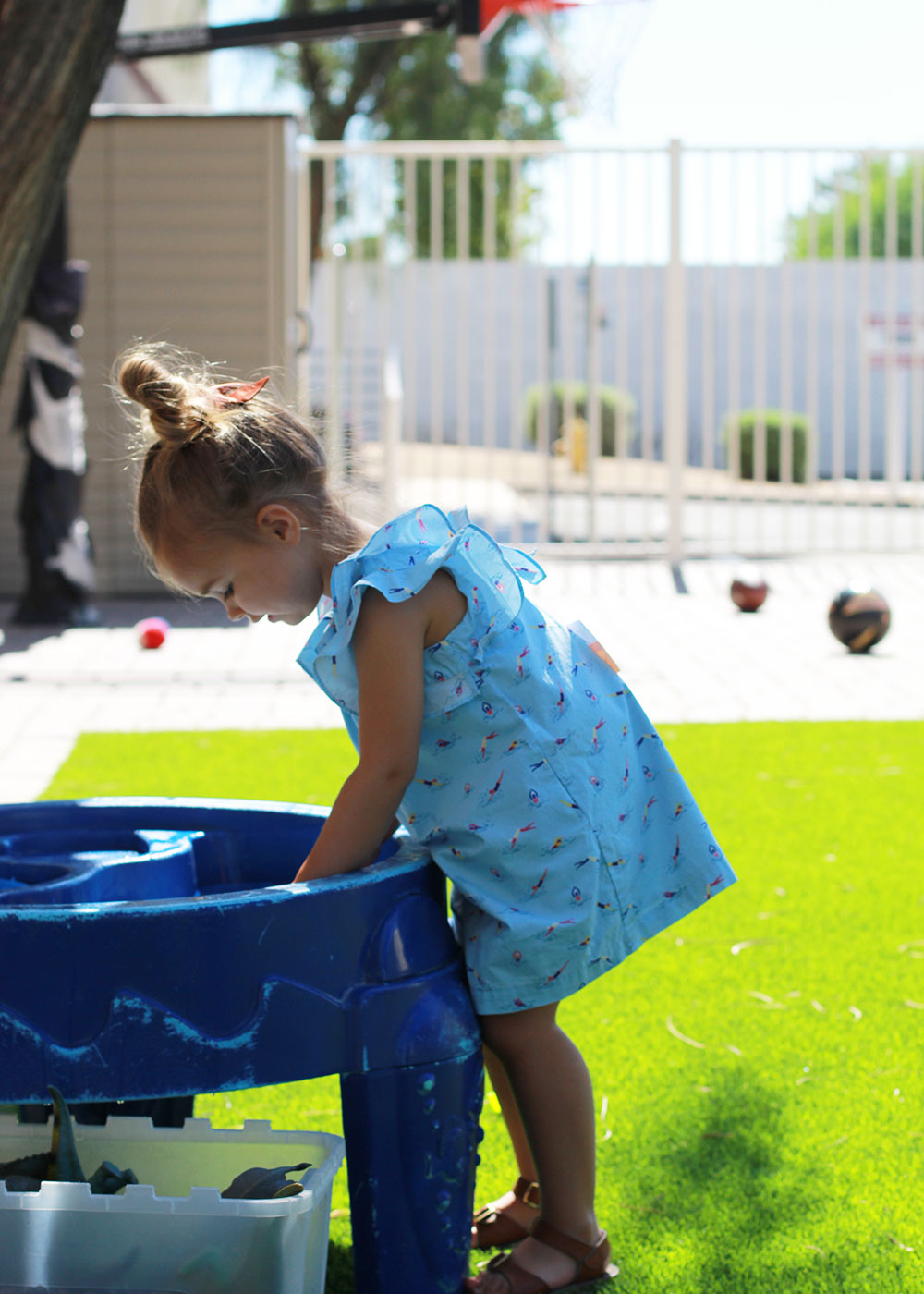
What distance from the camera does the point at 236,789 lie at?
15.5 feet

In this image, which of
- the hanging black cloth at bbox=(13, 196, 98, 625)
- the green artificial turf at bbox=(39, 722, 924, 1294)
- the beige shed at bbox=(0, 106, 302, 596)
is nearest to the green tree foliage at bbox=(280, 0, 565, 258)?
the beige shed at bbox=(0, 106, 302, 596)

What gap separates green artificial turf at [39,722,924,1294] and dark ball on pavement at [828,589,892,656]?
2906 millimetres

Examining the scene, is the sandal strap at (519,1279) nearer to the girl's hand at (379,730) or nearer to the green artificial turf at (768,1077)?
the green artificial turf at (768,1077)

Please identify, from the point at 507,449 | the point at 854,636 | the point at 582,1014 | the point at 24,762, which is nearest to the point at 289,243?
the point at 854,636

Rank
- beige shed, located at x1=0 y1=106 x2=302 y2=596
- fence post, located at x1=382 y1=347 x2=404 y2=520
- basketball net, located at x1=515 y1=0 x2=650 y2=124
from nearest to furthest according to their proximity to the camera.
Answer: basketball net, located at x1=515 y1=0 x2=650 y2=124 < beige shed, located at x1=0 y1=106 x2=302 y2=596 < fence post, located at x1=382 y1=347 x2=404 y2=520

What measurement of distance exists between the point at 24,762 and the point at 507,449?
24.3 metres

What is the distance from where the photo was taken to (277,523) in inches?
79.4

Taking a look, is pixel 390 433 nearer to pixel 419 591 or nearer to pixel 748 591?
pixel 748 591

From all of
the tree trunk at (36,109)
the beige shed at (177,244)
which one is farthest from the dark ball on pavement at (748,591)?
the tree trunk at (36,109)

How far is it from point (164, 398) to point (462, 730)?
586 millimetres

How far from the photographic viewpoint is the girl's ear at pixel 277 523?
6.58 ft

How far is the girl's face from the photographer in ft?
6.61

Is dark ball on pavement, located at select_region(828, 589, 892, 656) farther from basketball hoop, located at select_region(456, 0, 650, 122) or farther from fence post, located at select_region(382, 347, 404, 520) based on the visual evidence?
Result: fence post, located at select_region(382, 347, 404, 520)

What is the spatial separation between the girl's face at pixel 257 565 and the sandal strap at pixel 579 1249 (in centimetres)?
91
